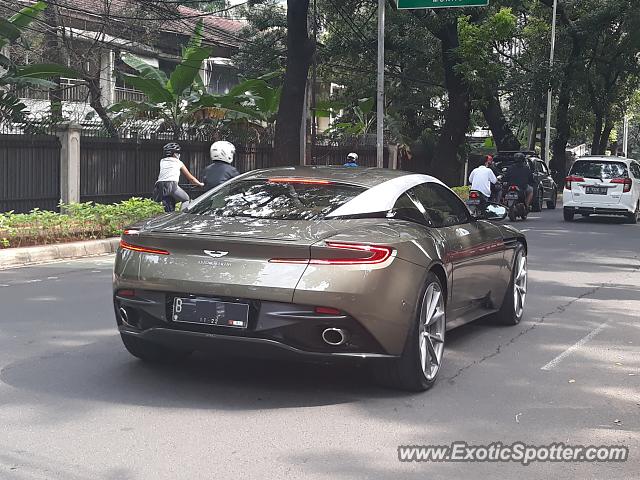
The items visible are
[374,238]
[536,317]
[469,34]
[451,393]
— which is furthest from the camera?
[469,34]

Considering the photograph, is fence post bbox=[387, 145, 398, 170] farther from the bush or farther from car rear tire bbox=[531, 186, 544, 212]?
the bush

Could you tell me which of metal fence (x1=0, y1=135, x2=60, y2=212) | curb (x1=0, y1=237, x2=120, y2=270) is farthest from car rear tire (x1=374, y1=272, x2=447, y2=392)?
metal fence (x1=0, y1=135, x2=60, y2=212)

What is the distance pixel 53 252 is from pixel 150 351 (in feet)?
24.7

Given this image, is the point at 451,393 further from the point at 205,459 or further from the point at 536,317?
the point at 536,317

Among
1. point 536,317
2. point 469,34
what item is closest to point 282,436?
point 536,317

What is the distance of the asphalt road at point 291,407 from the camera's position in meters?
4.84

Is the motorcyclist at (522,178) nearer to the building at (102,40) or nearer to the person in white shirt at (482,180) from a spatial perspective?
the person in white shirt at (482,180)

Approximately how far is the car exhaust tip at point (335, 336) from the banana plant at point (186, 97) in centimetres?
1847

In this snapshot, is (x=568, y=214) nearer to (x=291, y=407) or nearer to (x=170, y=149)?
(x=170, y=149)

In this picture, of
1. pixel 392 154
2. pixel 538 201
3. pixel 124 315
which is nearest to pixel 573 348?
pixel 124 315

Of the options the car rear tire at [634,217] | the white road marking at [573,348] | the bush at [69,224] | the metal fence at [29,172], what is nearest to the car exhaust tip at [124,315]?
the white road marking at [573,348]

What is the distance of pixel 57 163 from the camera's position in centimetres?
2027

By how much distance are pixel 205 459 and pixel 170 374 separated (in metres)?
1.85

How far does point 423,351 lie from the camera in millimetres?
6355
